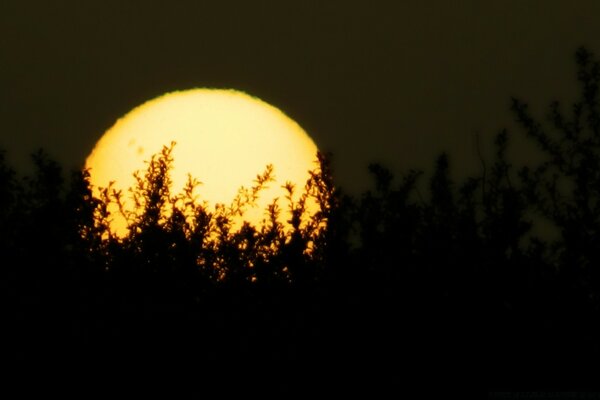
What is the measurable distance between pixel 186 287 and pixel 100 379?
112 centimetres

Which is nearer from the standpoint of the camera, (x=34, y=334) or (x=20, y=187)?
(x=34, y=334)

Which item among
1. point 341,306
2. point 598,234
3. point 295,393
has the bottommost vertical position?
point 295,393

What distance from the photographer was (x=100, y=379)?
8.34 metres

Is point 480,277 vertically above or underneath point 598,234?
underneath

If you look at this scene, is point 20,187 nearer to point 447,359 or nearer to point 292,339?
point 292,339

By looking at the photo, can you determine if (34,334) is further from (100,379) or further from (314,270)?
(314,270)

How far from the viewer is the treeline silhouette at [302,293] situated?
8438 mm

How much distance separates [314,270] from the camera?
9.64 m

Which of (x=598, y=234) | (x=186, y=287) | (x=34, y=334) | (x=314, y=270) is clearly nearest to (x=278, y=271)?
(x=314, y=270)

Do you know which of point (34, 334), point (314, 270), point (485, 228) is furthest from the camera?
point (485, 228)

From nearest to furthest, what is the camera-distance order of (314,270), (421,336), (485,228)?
(421,336), (314,270), (485,228)

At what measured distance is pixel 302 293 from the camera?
9258mm

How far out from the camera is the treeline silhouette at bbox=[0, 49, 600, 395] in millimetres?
8438

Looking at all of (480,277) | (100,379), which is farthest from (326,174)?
(100,379)
